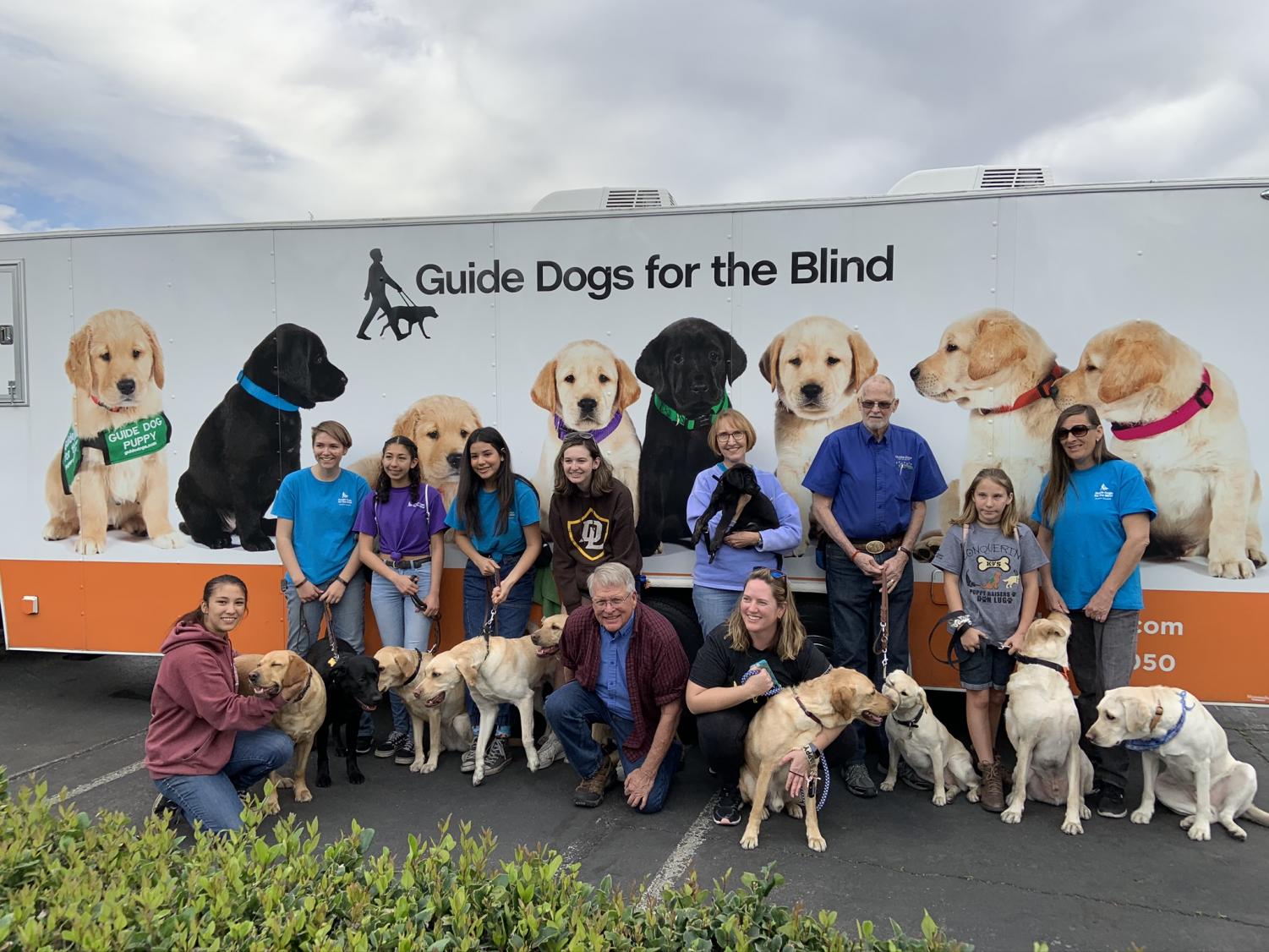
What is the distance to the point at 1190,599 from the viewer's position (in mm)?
4238

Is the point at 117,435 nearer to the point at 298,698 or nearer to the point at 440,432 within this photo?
the point at 440,432

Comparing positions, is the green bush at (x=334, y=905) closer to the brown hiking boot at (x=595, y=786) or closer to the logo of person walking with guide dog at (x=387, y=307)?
the brown hiking boot at (x=595, y=786)

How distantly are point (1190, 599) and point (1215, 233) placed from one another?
1924mm

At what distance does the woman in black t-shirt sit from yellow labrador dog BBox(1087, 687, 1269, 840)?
1203mm

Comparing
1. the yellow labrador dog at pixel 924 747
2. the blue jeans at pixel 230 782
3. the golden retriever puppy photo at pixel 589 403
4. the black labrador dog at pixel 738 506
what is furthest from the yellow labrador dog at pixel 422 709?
the yellow labrador dog at pixel 924 747

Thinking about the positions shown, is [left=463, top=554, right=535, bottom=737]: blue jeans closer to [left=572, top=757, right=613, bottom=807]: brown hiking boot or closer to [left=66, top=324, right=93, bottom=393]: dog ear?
[left=572, top=757, right=613, bottom=807]: brown hiking boot

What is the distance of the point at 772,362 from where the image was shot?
15.3 feet

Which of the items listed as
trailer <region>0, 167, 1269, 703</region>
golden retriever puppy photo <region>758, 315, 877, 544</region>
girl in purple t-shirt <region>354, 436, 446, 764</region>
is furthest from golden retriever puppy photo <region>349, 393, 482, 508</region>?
golden retriever puppy photo <region>758, 315, 877, 544</region>

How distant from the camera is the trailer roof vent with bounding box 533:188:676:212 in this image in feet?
16.2

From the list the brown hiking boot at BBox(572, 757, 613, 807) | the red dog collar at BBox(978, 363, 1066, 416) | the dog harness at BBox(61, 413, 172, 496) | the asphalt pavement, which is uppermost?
the red dog collar at BBox(978, 363, 1066, 416)

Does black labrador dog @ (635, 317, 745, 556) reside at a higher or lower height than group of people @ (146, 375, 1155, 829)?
higher

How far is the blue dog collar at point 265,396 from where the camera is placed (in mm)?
5191

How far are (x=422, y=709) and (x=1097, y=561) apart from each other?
375 centimetres

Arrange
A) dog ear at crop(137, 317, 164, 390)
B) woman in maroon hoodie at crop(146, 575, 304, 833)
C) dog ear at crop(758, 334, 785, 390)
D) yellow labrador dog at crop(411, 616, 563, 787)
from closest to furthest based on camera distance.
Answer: woman in maroon hoodie at crop(146, 575, 304, 833) < yellow labrador dog at crop(411, 616, 563, 787) < dog ear at crop(758, 334, 785, 390) < dog ear at crop(137, 317, 164, 390)
